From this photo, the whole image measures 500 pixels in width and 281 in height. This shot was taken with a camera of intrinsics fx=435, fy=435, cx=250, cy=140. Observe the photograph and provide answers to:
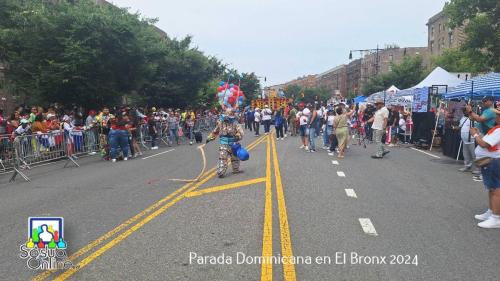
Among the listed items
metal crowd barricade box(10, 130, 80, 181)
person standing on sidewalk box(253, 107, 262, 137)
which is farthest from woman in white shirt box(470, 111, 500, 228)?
person standing on sidewalk box(253, 107, 262, 137)

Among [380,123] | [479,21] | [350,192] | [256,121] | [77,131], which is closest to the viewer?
[350,192]

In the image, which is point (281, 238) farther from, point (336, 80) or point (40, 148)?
point (336, 80)

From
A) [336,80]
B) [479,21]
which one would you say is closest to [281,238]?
[479,21]

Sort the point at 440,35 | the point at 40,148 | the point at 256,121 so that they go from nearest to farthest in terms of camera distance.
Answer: the point at 40,148 → the point at 256,121 → the point at 440,35

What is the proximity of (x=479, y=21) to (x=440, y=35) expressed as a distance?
47275 millimetres

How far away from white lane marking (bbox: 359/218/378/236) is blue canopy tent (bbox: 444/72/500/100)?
10.5 metres

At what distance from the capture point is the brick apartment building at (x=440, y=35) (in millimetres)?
61662

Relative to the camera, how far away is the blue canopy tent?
47.6 feet

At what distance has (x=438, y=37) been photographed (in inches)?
2687

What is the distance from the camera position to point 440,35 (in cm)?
6725

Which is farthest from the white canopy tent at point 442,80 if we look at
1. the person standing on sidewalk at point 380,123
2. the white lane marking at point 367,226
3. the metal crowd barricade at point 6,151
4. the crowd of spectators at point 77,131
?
the metal crowd barricade at point 6,151

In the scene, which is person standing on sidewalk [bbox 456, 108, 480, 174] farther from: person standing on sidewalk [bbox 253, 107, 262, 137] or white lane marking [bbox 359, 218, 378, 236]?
person standing on sidewalk [bbox 253, 107, 262, 137]

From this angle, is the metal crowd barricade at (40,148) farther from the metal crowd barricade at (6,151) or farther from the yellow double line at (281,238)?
the yellow double line at (281,238)

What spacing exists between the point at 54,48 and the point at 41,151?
6.75 metres
